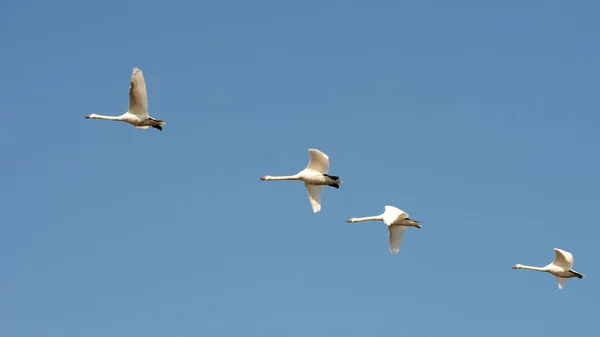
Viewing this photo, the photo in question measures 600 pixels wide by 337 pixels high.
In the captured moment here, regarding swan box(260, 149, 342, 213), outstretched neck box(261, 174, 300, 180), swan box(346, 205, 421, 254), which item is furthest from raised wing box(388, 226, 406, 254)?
outstretched neck box(261, 174, 300, 180)

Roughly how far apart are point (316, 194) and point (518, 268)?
18.9 metres

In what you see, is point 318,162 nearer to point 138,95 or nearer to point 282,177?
point 282,177

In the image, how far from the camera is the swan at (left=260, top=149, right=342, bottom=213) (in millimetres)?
84812

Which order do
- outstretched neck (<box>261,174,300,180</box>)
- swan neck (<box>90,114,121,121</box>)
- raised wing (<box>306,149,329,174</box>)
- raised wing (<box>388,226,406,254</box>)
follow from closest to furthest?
1. raised wing (<box>306,149,329,174</box>)
2. swan neck (<box>90,114,121,121</box>)
3. raised wing (<box>388,226,406,254</box>)
4. outstretched neck (<box>261,174,300,180</box>)

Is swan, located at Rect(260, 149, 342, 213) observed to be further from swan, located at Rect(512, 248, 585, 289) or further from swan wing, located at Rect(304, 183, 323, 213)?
swan, located at Rect(512, 248, 585, 289)

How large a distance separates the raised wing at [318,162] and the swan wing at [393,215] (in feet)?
14.1

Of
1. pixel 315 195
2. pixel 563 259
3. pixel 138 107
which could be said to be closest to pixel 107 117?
pixel 138 107

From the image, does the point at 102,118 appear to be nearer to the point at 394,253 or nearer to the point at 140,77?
the point at 140,77

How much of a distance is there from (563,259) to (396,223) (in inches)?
492

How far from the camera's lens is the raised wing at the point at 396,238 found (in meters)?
85.8

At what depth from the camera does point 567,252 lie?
90.8 meters

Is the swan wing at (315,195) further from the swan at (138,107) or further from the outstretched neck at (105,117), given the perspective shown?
the outstretched neck at (105,117)

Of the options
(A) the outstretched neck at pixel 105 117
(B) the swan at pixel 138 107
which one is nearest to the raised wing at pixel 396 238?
(B) the swan at pixel 138 107

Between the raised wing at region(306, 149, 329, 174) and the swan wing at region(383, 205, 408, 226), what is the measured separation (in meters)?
4.30
